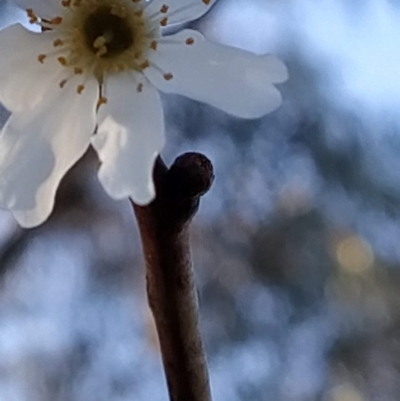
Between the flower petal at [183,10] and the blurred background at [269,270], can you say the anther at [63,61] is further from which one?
the blurred background at [269,270]

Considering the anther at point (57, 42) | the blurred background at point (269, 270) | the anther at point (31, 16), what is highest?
the anther at point (31, 16)

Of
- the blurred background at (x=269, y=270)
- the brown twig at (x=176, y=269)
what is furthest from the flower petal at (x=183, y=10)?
the blurred background at (x=269, y=270)

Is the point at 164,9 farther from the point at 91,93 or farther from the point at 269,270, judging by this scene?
the point at 269,270

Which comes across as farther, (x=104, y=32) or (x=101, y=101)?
(x=104, y=32)

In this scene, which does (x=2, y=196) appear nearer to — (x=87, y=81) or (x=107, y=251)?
(x=87, y=81)

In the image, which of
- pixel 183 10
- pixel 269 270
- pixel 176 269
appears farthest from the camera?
pixel 269 270

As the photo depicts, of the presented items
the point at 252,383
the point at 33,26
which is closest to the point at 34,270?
the point at 252,383

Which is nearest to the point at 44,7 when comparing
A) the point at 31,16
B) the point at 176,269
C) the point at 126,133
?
the point at 31,16
